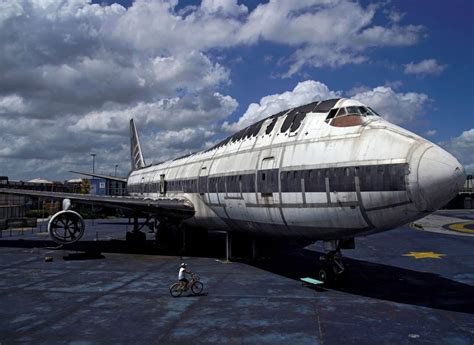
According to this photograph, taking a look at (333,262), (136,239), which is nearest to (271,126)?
(333,262)

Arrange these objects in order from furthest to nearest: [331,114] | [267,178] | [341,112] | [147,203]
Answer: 1. [147,203]
2. [267,178]
3. [331,114]
4. [341,112]

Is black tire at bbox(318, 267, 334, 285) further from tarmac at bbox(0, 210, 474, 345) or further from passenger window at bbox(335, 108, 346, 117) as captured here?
passenger window at bbox(335, 108, 346, 117)

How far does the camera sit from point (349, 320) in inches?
511

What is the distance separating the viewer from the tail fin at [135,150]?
54.5 m

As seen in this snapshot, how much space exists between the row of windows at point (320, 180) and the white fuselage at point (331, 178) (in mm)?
32

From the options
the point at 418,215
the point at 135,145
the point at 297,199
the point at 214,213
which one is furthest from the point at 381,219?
the point at 135,145

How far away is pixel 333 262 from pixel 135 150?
4443 cm

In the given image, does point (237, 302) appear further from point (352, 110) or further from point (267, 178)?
point (352, 110)

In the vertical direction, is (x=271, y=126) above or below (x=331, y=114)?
above

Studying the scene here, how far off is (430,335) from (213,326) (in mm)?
6454

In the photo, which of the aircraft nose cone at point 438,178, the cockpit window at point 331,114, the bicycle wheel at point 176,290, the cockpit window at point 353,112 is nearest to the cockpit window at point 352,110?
the cockpit window at point 353,112

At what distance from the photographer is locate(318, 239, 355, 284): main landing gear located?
16359 mm

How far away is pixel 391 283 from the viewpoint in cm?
1866

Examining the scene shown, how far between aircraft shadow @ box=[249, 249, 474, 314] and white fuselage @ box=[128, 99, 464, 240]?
3394 millimetres
